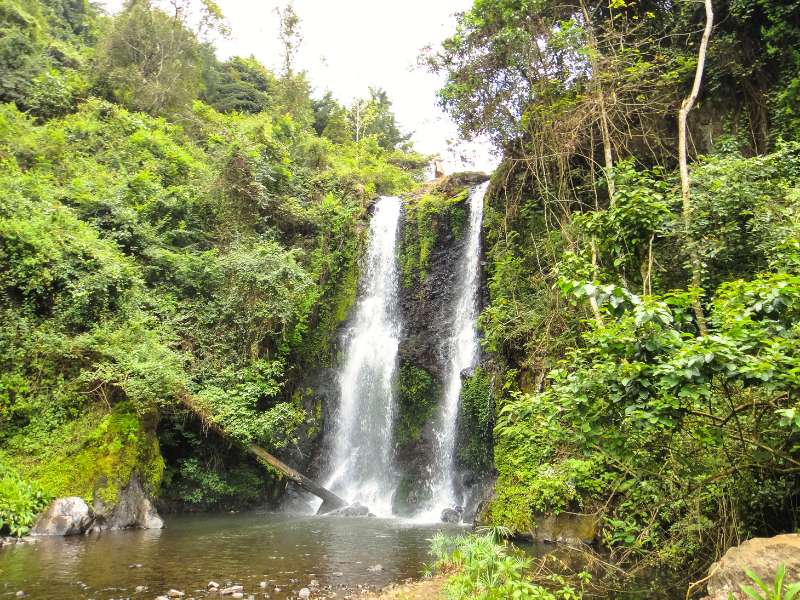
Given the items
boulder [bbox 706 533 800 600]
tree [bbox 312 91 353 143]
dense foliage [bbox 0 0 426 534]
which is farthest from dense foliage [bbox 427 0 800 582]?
tree [bbox 312 91 353 143]

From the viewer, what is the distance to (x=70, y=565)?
716 centimetres

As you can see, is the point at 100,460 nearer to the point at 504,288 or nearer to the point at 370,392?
the point at 370,392

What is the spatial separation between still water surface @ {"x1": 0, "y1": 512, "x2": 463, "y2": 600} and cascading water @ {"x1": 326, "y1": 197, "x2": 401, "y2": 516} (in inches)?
171

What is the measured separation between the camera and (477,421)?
1348 cm

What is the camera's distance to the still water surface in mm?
6391

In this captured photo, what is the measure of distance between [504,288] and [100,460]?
33.2 feet

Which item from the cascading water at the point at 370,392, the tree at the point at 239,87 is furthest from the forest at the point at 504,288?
the tree at the point at 239,87

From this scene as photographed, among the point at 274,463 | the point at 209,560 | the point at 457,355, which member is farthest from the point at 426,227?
the point at 209,560

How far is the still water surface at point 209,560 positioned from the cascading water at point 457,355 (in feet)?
9.36

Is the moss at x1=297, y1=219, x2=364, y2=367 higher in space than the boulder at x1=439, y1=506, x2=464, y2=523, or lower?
higher

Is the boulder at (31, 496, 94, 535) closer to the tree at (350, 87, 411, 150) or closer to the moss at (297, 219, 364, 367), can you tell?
the moss at (297, 219, 364, 367)

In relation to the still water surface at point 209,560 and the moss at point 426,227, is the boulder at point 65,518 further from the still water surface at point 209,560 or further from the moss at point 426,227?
the moss at point 426,227

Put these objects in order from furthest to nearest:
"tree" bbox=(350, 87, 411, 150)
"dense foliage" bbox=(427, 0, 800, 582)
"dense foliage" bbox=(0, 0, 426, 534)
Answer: "tree" bbox=(350, 87, 411, 150) < "dense foliage" bbox=(0, 0, 426, 534) < "dense foliage" bbox=(427, 0, 800, 582)

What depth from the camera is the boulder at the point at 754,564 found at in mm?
3617
